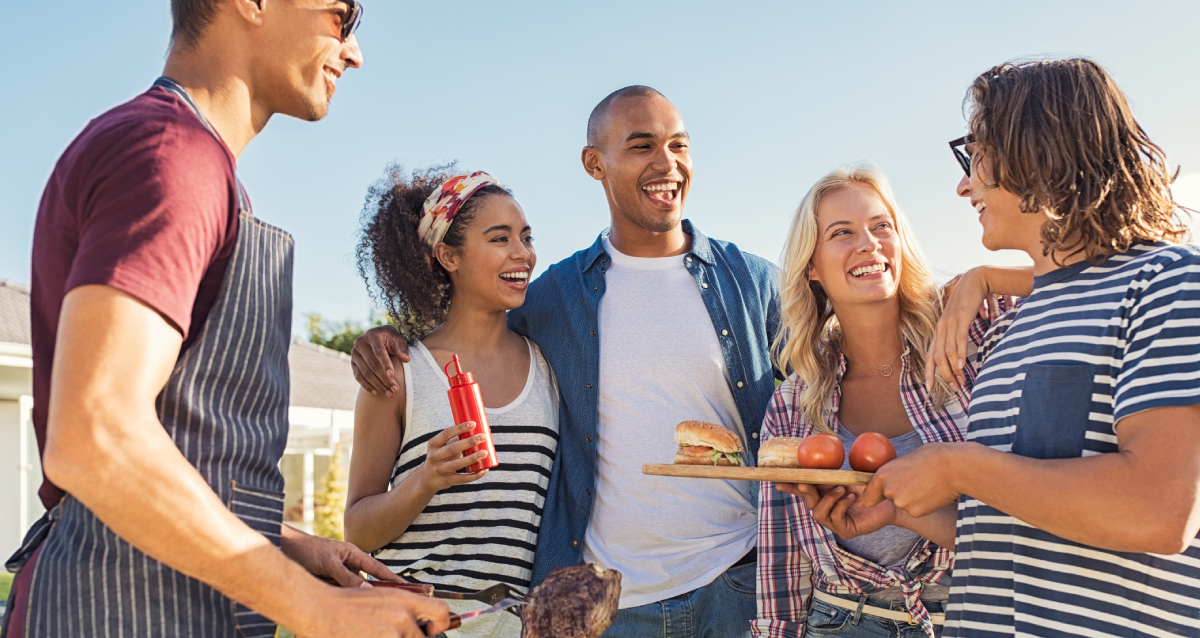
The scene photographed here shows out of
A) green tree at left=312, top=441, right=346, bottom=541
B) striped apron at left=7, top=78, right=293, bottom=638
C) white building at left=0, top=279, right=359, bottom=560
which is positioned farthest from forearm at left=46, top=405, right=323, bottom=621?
green tree at left=312, top=441, right=346, bottom=541

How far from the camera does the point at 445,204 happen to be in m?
4.16

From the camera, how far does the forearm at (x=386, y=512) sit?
342 centimetres

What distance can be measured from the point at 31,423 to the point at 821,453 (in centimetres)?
979

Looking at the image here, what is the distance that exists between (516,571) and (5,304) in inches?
674

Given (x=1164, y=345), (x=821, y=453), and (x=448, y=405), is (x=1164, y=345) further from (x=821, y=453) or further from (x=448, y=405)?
(x=448, y=405)

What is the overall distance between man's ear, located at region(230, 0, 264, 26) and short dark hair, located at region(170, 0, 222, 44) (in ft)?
0.17

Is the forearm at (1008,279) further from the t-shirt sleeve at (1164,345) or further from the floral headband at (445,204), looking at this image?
the floral headband at (445,204)

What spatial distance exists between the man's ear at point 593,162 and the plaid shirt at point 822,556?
1810mm

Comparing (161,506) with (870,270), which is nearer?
(161,506)

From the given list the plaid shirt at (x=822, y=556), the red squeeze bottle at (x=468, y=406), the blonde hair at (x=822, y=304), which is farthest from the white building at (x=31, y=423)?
the plaid shirt at (x=822, y=556)

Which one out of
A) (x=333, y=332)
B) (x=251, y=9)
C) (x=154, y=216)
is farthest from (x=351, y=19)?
(x=333, y=332)

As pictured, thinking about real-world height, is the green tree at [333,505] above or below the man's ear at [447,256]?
below

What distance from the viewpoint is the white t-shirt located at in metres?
3.76

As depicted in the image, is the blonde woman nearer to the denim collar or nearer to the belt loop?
the belt loop
